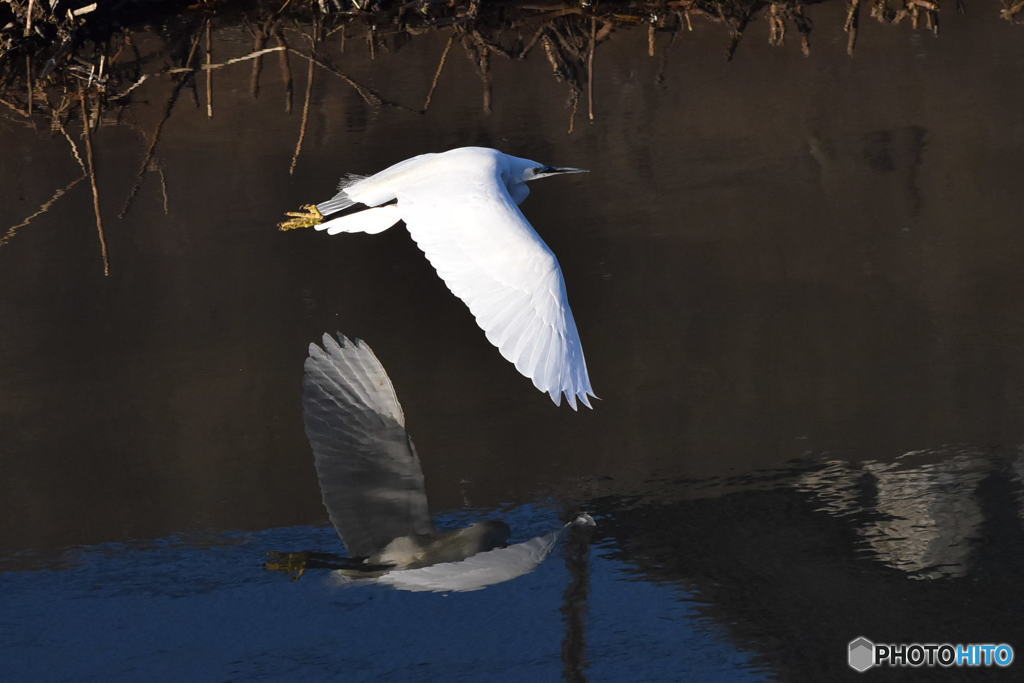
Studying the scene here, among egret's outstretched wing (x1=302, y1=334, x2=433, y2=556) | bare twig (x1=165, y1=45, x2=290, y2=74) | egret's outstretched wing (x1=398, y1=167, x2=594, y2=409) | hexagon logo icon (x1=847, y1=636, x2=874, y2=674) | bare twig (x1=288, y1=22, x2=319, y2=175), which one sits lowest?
hexagon logo icon (x1=847, y1=636, x2=874, y2=674)

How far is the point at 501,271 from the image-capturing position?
3311 mm

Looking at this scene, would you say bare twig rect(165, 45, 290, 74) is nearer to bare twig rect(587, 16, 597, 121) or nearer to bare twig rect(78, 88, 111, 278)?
bare twig rect(78, 88, 111, 278)

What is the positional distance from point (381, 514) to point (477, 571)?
312 millimetres

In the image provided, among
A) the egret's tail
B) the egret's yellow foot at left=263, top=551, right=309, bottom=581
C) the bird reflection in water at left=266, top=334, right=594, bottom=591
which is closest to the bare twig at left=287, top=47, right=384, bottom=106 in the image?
the egret's tail

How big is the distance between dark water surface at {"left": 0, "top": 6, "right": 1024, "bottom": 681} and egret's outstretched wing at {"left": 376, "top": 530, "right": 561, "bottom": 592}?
36 millimetres

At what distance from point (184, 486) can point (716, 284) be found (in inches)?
68.8

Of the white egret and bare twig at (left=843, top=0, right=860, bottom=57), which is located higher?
bare twig at (left=843, top=0, right=860, bottom=57)

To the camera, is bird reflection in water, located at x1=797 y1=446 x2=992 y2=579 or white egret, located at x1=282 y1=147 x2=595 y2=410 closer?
bird reflection in water, located at x1=797 y1=446 x2=992 y2=579

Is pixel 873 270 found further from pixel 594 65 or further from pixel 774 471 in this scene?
pixel 594 65

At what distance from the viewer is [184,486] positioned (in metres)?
3.38

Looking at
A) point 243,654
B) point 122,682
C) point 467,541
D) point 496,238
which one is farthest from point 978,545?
point 122,682

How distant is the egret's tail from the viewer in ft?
12.2

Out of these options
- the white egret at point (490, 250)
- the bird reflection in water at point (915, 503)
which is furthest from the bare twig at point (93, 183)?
the bird reflection in water at point (915, 503)

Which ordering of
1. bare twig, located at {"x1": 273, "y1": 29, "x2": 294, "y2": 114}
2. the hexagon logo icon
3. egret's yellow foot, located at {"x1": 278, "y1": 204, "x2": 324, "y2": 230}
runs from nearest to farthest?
the hexagon logo icon < egret's yellow foot, located at {"x1": 278, "y1": 204, "x2": 324, "y2": 230} < bare twig, located at {"x1": 273, "y1": 29, "x2": 294, "y2": 114}
